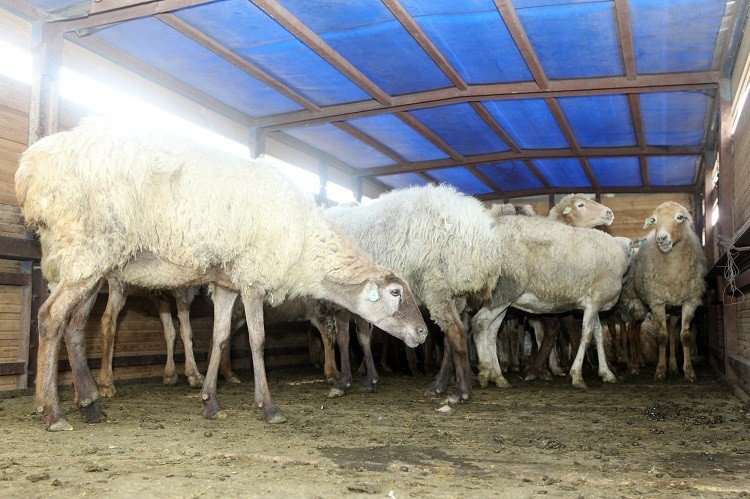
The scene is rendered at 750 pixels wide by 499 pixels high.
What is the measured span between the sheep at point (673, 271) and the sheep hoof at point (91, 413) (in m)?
7.56

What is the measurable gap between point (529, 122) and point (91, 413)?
7.70 m

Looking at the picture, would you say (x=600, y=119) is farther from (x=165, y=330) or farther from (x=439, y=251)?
(x=165, y=330)

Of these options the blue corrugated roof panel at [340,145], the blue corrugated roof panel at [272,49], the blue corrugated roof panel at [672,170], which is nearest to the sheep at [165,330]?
the blue corrugated roof panel at [272,49]

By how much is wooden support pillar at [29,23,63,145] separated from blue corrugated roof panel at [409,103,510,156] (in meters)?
4.96

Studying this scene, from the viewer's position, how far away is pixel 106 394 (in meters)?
6.91

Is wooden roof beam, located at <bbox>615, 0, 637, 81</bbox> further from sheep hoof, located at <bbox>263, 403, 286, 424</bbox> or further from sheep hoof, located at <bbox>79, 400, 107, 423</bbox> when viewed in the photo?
sheep hoof, located at <bbox>79, 400, 107, 423</bbox>

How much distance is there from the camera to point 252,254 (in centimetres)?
561

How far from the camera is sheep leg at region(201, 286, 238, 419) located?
5.45 metres

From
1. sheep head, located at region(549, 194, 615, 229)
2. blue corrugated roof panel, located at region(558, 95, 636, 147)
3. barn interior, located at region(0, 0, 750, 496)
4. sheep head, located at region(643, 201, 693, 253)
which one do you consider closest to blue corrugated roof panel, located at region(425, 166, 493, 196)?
barn interior, located at region(0, 0, 750, 496)

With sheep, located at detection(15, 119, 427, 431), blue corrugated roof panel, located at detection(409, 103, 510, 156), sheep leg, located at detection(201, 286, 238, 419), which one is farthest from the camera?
blue corrugated roof panel, located at detection(409, 103, 510, 156)

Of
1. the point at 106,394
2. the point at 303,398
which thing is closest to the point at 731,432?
the point at 303,398

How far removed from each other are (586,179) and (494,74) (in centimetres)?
649

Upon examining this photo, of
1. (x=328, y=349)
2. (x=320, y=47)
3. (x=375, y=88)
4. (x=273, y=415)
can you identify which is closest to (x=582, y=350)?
(x=328, y=349)

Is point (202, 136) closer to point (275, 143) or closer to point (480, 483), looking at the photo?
point (275, 143)
